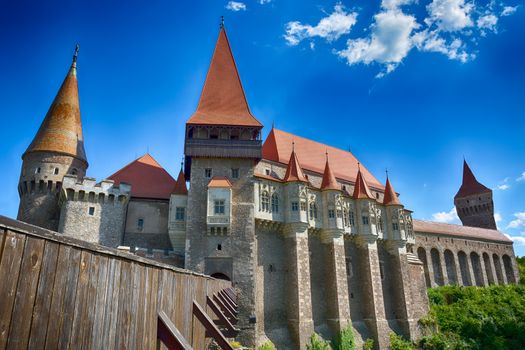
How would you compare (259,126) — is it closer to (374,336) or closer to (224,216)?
(224,216)

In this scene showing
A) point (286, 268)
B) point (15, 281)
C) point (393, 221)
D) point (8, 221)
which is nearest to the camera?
point (8, 221)

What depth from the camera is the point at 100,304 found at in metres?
2.94

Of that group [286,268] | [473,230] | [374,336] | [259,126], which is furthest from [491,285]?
[259,126]

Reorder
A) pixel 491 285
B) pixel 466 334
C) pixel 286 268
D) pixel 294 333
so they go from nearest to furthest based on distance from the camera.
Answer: pixel 294 333 → pixel 286 268 → pixel 466 334 → pixel 491 285

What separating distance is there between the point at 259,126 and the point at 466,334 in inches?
904

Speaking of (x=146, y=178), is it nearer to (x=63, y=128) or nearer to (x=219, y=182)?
(x=219, y=182)

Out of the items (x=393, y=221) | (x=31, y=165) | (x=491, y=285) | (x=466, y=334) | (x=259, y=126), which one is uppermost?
(x=259, y=126)

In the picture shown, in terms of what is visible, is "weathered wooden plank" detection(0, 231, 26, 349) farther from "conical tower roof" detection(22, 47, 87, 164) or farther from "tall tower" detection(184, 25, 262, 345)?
"conical tower roof" detection(22, 47, 87, 164)

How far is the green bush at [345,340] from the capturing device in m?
22.8

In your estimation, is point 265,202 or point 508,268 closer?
point 265,202

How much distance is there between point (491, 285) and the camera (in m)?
41.4

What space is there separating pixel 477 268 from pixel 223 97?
36008mm

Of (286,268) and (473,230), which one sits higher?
(473,230)

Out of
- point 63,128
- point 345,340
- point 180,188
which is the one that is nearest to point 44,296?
point 180,188
